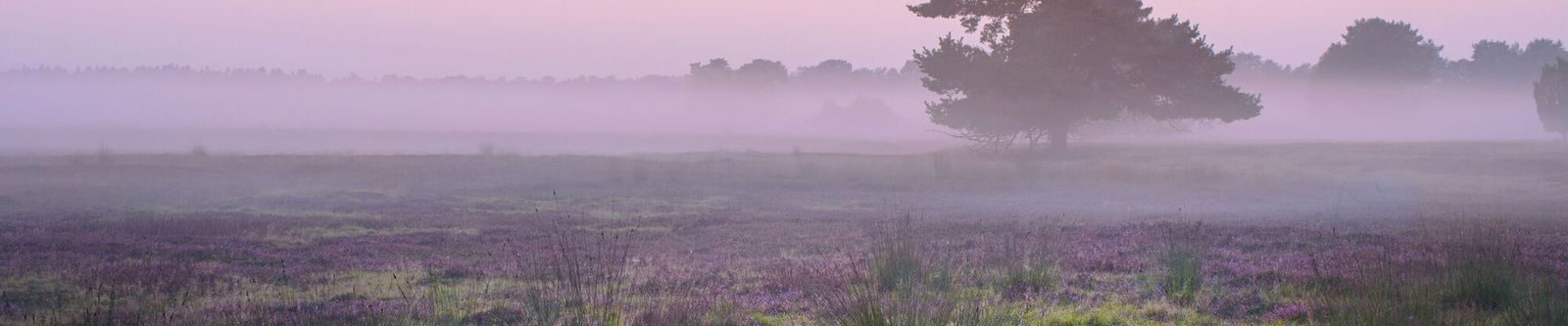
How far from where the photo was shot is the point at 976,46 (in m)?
47.4

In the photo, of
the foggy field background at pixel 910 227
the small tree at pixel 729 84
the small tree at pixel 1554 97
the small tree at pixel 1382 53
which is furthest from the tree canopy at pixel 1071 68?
the small tree at pixel 729 84

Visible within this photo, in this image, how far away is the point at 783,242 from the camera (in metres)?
18.5

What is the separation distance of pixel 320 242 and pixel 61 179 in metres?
24.0

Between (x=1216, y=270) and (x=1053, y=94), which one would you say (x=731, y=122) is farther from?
(x=1216, y=270)

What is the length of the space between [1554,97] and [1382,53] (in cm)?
2625

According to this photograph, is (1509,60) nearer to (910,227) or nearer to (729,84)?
(729,84)

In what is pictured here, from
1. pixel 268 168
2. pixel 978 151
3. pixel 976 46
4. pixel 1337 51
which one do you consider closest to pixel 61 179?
pixel 268 168

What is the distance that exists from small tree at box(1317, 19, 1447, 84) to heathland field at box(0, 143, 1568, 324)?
187ft

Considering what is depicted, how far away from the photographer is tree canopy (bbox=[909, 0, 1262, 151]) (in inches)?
1767

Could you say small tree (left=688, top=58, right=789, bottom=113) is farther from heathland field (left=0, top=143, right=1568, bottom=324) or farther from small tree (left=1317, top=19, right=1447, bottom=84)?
heathland field (left=0, top=143, right=1568, bottom=324)

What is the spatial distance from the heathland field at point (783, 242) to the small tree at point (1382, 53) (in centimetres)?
5714

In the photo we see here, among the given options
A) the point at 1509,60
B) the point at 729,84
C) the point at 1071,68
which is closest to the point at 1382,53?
the point at 1509,60

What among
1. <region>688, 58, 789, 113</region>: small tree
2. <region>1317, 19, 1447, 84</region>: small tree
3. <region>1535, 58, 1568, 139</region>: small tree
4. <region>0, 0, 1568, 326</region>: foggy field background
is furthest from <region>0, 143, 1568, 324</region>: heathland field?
<region>688, 58, 789, 113</region>: small tree

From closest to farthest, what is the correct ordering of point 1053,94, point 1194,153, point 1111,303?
point 1111,303, point 1053,94, point 1194,153
